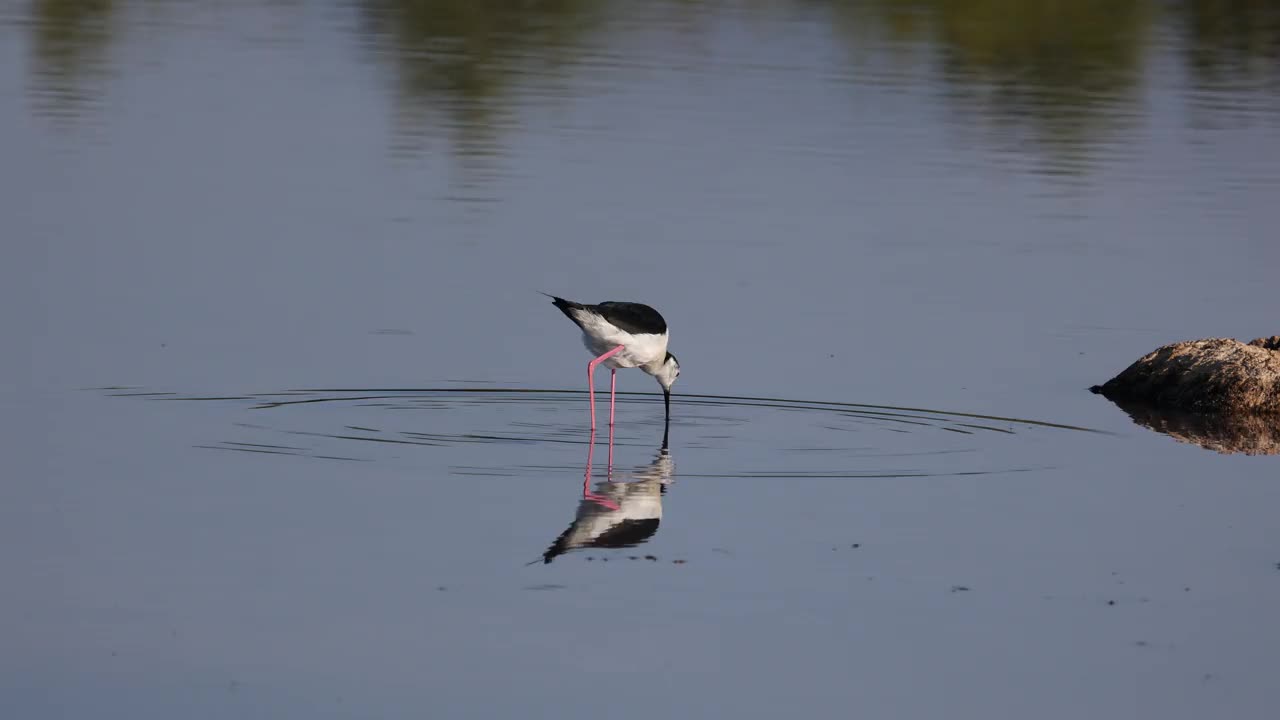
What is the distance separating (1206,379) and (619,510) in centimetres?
497

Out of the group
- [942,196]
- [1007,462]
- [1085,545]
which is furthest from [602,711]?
[942,196]

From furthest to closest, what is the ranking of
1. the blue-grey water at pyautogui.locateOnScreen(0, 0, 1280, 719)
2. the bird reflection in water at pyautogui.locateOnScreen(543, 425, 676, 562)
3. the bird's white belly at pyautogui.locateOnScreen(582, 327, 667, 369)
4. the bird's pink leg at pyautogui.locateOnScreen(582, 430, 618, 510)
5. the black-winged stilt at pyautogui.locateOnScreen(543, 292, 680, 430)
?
the bird's white belly at pyautogui.locateOnScreen(582, 327, 667, 369) → the black-winged stilt at pyautogui.locateOnScreen(543, 292, 680, 430) → the bird's pink leg at pyautogui.locateOnScreen(582, 430, 618, 510) → the bird reflection in water at pyautogui.locateOnScreen(543, 425, 676, 562) → the blue-grey water at pyautogui.locateOnScreen(0, 0, 1280, 719)

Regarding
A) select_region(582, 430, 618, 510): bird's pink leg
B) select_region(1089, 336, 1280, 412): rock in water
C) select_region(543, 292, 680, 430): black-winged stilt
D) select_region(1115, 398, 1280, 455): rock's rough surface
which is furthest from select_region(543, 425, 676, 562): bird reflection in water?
select_region(1089, 336, 1280, 412): rock in water

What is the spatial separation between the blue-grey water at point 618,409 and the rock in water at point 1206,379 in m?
0.50

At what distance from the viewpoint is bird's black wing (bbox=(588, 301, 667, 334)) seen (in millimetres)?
13219

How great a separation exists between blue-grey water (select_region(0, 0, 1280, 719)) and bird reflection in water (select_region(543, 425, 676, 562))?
0.04 m

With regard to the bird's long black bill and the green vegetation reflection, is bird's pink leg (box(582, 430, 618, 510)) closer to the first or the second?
the bird's long black bill

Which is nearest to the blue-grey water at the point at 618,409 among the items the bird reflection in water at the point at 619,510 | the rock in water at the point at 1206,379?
the bird reflection in water at the point at 619,510

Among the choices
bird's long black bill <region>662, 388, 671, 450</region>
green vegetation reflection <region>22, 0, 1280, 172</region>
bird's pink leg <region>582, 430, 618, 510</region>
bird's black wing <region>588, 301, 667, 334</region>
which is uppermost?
bird's black wing <region>588, 301, 667, 334</region>

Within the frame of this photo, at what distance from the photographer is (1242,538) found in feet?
34.5

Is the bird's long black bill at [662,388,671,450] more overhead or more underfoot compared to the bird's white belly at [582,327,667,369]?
more underfoot

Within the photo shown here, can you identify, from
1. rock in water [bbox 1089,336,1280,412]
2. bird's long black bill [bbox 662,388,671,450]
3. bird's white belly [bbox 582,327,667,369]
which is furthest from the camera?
rock in water [bbox 1089,336,1280,412]

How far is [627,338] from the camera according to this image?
13352 millimetres

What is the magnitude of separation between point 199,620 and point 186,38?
94.3ft
